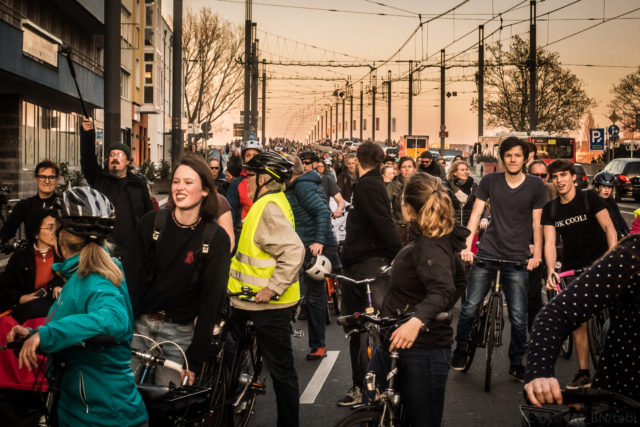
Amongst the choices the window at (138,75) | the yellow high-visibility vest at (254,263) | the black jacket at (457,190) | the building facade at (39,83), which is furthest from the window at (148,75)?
the yellow high-visibility vest at (254,263)

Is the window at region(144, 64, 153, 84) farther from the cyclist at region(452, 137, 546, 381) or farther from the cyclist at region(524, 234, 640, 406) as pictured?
the cyclist at region(524, 234, 640, 406)

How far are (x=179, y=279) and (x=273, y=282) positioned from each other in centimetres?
88

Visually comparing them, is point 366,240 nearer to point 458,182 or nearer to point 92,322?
point 92,322

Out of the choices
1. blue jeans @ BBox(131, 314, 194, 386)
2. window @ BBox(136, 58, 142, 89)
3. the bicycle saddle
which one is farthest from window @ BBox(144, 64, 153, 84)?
the bicycle saddle

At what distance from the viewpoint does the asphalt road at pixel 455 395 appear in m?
6.23

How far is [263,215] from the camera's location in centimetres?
520

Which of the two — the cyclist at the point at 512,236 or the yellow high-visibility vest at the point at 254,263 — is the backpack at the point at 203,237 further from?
the cyclist at the point at 512,236

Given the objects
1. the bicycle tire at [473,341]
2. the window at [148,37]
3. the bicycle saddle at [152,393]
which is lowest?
the bicycle tire at [473,341]

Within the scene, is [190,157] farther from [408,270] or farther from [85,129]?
[85,129]

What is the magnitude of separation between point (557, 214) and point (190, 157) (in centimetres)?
402

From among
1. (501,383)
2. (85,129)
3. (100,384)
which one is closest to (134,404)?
(100,384)

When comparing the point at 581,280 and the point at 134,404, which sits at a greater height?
the point at 581,280

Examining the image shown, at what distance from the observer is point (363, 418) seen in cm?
407

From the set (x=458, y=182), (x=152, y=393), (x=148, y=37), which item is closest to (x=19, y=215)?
(x=152, y=393)
